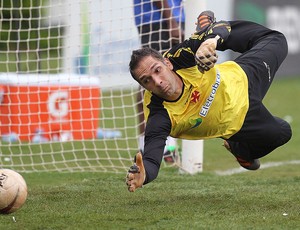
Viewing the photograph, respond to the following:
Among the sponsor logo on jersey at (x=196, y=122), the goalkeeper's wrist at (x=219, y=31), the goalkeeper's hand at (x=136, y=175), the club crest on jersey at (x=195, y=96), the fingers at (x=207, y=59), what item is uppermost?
the goalkeeper's wrist at (x=219, y=31)

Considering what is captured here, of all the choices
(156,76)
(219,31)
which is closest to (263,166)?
(219,31)

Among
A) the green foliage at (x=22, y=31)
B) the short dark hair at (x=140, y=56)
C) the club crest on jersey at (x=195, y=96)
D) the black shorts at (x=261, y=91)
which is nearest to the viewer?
the short dark hair at (x=140, y=56)

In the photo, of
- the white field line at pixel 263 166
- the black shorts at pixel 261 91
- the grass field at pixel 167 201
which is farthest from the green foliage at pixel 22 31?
the black shorts at pixel 261 91

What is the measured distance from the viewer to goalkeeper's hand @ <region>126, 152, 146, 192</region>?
480 cm

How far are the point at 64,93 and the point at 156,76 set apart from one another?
14.7 feet

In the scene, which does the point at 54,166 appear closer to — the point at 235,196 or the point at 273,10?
the point at 235,196

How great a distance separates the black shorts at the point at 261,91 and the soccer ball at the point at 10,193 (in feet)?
5.58

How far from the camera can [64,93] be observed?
955 centimetres

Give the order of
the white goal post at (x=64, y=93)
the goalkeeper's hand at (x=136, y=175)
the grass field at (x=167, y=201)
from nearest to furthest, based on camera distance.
→ the goalkeeper's hand at (x=136, y=175) < the grass field at (x=167, y=201) < the white goal post at (x=64, y=93)

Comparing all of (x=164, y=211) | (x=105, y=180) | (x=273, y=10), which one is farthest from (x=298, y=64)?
(x=164, y=211)

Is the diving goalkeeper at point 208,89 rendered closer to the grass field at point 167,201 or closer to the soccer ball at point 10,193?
the grass field at point 167,201

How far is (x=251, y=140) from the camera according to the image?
19.7 feet

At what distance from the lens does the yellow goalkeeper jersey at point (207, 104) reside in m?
5.43

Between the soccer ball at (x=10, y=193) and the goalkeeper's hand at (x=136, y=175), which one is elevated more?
the goalkeeper's hand at (x=136, y=175)
